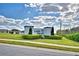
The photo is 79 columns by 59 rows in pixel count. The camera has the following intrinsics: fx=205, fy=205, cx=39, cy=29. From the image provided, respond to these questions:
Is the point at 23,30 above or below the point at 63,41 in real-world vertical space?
above

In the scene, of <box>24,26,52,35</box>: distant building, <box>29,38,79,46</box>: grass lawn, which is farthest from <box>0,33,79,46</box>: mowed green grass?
<box>24,26,52,35</box>: distant building

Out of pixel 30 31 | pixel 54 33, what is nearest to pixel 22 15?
pixel 30 31

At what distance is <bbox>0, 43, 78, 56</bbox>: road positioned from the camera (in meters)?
3.11

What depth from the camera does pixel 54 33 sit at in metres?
3.20

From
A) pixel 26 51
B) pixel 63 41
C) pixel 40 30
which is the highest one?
pixel 40 30

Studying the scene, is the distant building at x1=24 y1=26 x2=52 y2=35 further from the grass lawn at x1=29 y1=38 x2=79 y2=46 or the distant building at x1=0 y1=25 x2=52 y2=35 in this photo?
the grass lawn at x1=29 y1=38 x2=79 y2=46

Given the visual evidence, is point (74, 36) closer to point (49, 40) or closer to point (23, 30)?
point (49, 40)

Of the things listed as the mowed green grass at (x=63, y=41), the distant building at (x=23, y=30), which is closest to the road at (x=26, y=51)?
the mowed green grass at (x=63, y=41)

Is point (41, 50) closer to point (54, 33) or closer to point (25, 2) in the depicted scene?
point (54, 33)

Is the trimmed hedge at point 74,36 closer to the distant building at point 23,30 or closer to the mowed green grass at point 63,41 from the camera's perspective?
the mowed green grass at point 63,41

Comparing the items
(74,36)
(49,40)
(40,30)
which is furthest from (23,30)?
(74,36)

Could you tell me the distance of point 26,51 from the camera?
314 cm

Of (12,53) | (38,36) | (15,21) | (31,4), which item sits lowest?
(12,53)

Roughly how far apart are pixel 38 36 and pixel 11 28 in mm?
443
